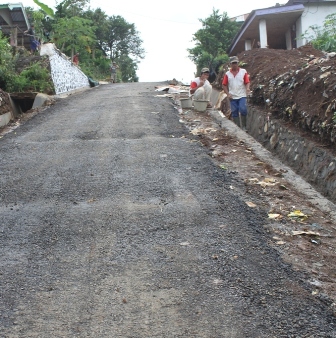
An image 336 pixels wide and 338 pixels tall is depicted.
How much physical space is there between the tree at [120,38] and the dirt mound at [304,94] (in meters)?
40.5

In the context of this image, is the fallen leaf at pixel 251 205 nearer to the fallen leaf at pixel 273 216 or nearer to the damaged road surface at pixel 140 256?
the damaged road surface at pixel 140 256

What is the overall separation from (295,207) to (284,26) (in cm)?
1909

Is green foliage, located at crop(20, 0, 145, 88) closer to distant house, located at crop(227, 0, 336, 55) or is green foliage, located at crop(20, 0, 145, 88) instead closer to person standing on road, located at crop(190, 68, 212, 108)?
person standing on road, located at crop(190, 68, 212, 108)

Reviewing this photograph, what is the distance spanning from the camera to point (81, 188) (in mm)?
6535

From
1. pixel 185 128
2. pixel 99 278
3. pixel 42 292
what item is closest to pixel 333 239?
pixel 99 278

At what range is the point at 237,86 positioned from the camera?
1121 centimetres

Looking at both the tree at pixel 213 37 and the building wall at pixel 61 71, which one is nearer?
the building wall at pixel 61 71

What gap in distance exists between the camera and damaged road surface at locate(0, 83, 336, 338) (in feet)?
11.3

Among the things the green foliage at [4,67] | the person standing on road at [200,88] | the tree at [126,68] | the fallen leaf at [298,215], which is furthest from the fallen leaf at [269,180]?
the tree at [126,68]

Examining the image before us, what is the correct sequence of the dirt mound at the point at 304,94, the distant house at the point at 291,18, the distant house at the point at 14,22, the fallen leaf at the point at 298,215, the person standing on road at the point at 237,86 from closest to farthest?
the fallen leaf at the point at 298,215 < the dirt mound at the point at 304,94 < the person standing on road at the point at 237,86 < the distant house at the point at 291,18 < the distant house at the point at 14,22

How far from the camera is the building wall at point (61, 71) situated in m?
18.9

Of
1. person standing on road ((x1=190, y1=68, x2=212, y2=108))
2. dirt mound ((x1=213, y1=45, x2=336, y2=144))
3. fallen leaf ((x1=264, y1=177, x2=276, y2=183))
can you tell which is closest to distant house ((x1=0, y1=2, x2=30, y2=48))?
person standing on road ((x1=190, y1=68, x2=212, y2=108))

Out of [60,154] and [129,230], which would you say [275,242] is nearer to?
[129,230]

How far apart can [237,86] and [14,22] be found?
1837 cm
